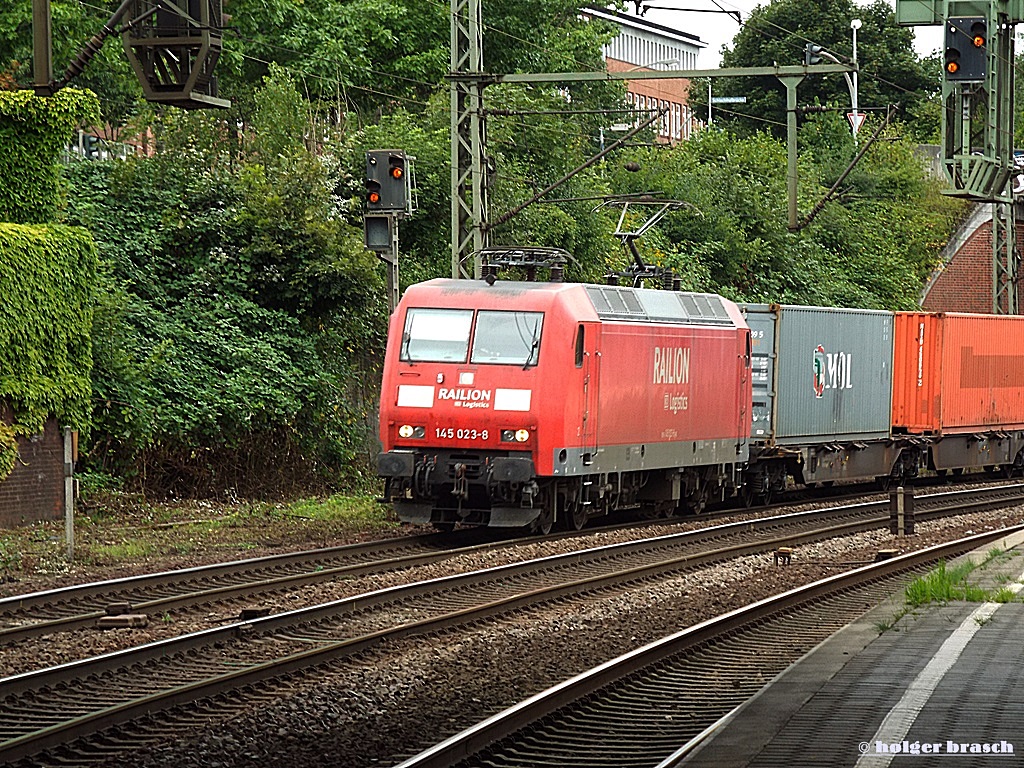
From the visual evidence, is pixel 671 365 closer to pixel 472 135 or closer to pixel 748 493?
pixel 472 135

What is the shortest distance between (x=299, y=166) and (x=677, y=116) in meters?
88.3

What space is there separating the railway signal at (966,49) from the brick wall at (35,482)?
12.0m

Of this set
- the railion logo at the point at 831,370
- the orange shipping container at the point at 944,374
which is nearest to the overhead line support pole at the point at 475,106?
the railion logo at the point at 831,370

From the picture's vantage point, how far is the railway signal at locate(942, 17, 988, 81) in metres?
16.2

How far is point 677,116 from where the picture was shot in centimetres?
11375

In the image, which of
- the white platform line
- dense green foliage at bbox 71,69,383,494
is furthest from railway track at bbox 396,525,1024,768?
dense green foliage at bbox 71,69,383,494

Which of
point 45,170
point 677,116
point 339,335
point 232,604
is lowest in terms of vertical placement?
point 232,604

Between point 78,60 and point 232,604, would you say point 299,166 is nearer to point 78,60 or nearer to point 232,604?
Result: point 78,60

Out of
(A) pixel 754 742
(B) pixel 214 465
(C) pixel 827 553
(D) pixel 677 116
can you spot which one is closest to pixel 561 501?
(C) pixel 827 553

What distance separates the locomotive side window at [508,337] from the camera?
20328mm

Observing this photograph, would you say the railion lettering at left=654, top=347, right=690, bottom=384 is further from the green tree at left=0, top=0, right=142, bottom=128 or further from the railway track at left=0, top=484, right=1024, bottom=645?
the green tree at left=0, top=0, right=142, bottom=128

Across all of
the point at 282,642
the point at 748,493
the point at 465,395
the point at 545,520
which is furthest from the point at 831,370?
the point at 282,642

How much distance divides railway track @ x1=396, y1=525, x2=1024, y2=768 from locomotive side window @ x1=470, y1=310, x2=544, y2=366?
5.64m

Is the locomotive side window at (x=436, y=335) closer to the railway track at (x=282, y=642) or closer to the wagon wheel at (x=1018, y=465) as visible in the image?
the railway track at (x=282, y=642)
